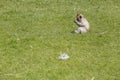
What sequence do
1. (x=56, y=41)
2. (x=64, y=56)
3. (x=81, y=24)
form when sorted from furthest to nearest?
(x=81, y=24) < (x=56, y=41) < (x=64, y=56)

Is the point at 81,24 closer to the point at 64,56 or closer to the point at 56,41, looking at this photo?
the point at 56,41

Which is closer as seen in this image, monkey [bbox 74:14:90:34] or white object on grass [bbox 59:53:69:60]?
white object on grass [bbox 59:53:69:60]

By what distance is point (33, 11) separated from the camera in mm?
19719

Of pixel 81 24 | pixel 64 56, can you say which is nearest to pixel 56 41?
pixel 81 24

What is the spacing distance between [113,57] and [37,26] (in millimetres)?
5155

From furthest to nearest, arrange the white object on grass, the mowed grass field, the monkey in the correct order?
the monkey, the white object on grass, the mowed grass field

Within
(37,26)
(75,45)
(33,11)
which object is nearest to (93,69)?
(75,45)

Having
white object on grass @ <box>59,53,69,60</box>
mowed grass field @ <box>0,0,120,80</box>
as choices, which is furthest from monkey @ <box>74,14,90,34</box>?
white object on grass @ <box>59,53,69,60</box>

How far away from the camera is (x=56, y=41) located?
14.5 m

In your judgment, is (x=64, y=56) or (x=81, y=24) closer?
(x=64, y=56)

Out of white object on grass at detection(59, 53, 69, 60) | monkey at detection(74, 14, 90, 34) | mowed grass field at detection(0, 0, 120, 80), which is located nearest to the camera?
mowed grass field at detection(0, 0, 120, 80)

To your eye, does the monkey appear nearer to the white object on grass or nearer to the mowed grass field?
the mowed grass field

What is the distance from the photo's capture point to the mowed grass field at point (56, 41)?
11719 mm

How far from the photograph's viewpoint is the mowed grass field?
38.4ft
